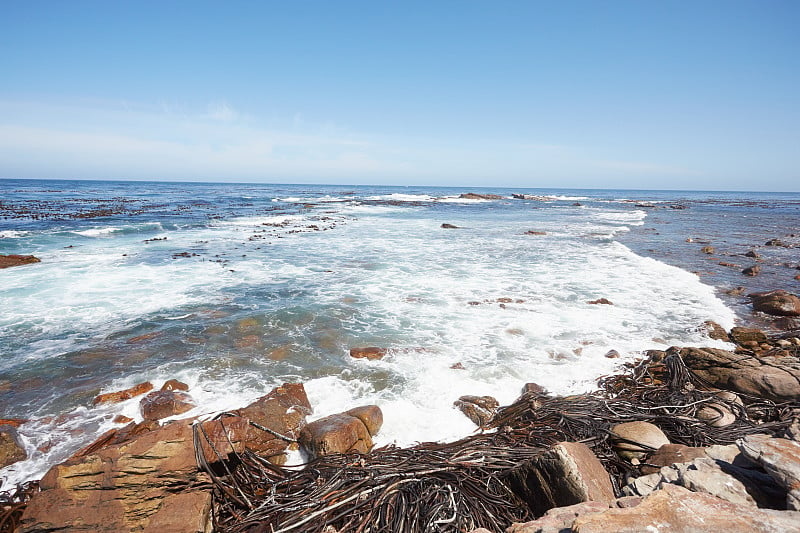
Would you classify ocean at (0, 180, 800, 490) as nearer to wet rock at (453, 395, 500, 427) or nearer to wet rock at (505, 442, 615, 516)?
wet rock at (453, 395, 500, 427)

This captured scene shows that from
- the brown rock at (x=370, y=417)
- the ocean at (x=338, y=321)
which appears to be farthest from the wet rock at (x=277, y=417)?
A: the brown rock at (x=370, y=417)

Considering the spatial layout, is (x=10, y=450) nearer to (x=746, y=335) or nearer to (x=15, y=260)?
(x=746, y=335)

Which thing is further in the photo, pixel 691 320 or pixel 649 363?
pixel 691 320

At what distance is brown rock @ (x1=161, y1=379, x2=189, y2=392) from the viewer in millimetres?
6461

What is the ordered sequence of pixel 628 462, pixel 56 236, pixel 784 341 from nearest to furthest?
pixel 628 462 < pixel 784 341 < pixel 56 236

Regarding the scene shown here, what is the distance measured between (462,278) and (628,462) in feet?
32.0

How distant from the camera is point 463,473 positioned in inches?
155

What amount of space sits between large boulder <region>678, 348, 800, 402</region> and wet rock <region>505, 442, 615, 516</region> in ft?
13.2

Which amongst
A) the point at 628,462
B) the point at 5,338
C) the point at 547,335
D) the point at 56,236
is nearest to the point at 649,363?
the point at 547,335

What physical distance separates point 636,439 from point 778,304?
362 inches

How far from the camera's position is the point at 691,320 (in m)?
9.51

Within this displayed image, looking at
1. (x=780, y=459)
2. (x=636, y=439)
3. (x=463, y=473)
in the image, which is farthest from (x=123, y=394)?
(x=780, y=459)

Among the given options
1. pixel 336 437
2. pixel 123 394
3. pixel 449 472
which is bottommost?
pixel 123 394

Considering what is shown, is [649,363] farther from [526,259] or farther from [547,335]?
A: [526,259]
